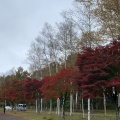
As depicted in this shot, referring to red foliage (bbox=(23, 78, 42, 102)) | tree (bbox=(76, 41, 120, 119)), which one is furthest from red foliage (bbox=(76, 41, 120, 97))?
red foliage (bbox=(23, 78, 42, 102))

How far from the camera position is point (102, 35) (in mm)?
20203

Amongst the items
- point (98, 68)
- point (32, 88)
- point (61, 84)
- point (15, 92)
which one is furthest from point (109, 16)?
point (15, 92)

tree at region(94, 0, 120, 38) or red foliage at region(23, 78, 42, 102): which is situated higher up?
tree at region(94, 0, 120, 38)

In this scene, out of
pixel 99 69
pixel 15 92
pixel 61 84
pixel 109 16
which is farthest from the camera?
pixel 15 92

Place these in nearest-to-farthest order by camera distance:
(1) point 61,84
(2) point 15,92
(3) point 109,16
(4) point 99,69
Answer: (4) point 99,69
(3) point 109,16
(1) point 61,84
(2) point 15,92

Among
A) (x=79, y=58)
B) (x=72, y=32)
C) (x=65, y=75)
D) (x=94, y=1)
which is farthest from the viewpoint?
(x=72, y=32)

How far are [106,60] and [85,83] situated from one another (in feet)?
6.25

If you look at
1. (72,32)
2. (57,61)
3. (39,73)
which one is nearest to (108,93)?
(72,32)

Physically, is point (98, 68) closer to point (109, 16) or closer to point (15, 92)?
point (109, 16)

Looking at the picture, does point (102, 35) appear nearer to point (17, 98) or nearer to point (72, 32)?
point (72, 32)

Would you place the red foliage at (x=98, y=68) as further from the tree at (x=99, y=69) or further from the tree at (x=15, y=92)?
the tree at (x=15, y=92)

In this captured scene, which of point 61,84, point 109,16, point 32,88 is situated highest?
point 109,16

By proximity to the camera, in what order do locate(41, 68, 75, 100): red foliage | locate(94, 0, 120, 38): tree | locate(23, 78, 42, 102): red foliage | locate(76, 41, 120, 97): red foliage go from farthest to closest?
locate(23, 78, 42, 102): red foliage < locate(41, 68, 75, 100): red foliage < locate(94, 0, 120, 38): tree < locate(76, 41, 120, 97): red foliage

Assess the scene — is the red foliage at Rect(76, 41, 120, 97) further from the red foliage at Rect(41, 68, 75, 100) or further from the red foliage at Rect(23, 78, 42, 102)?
the red foliage at Rect(23, 78, 42, 102)
